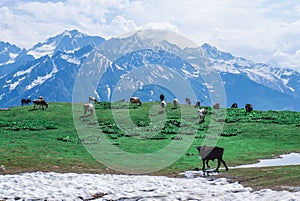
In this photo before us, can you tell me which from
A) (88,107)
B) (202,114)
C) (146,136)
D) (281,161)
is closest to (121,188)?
(281,161)

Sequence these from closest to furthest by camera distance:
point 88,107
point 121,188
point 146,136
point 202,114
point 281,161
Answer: point 121,188
point 281,161
point 146,136
point 202,114
point 88,107

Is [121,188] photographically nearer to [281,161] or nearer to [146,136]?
[281,161]

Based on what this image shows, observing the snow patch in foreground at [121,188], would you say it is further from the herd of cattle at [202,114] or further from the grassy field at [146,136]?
the herd of cattle at [202,114]

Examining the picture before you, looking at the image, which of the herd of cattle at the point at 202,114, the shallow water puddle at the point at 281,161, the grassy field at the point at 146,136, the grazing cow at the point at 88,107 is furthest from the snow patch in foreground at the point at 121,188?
the grazing cow at the point at 88,107

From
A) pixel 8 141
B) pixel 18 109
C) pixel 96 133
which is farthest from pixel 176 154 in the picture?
pixel 18 109

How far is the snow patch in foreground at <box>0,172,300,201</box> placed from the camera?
68.8ft

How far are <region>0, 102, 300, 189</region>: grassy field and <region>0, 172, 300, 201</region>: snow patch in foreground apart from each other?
5.63 feet

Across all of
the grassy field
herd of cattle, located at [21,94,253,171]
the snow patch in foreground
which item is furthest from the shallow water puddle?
the snow patch in foreground

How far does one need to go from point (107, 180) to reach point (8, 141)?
19109 mm

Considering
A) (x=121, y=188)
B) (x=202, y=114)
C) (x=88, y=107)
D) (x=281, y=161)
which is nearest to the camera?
(x=121, y=188)

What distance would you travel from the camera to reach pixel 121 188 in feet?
78.2

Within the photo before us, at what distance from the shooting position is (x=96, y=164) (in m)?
33.7

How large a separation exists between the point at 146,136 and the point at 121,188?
24658mm

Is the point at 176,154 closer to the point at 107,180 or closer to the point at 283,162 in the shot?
the point at 283,162
